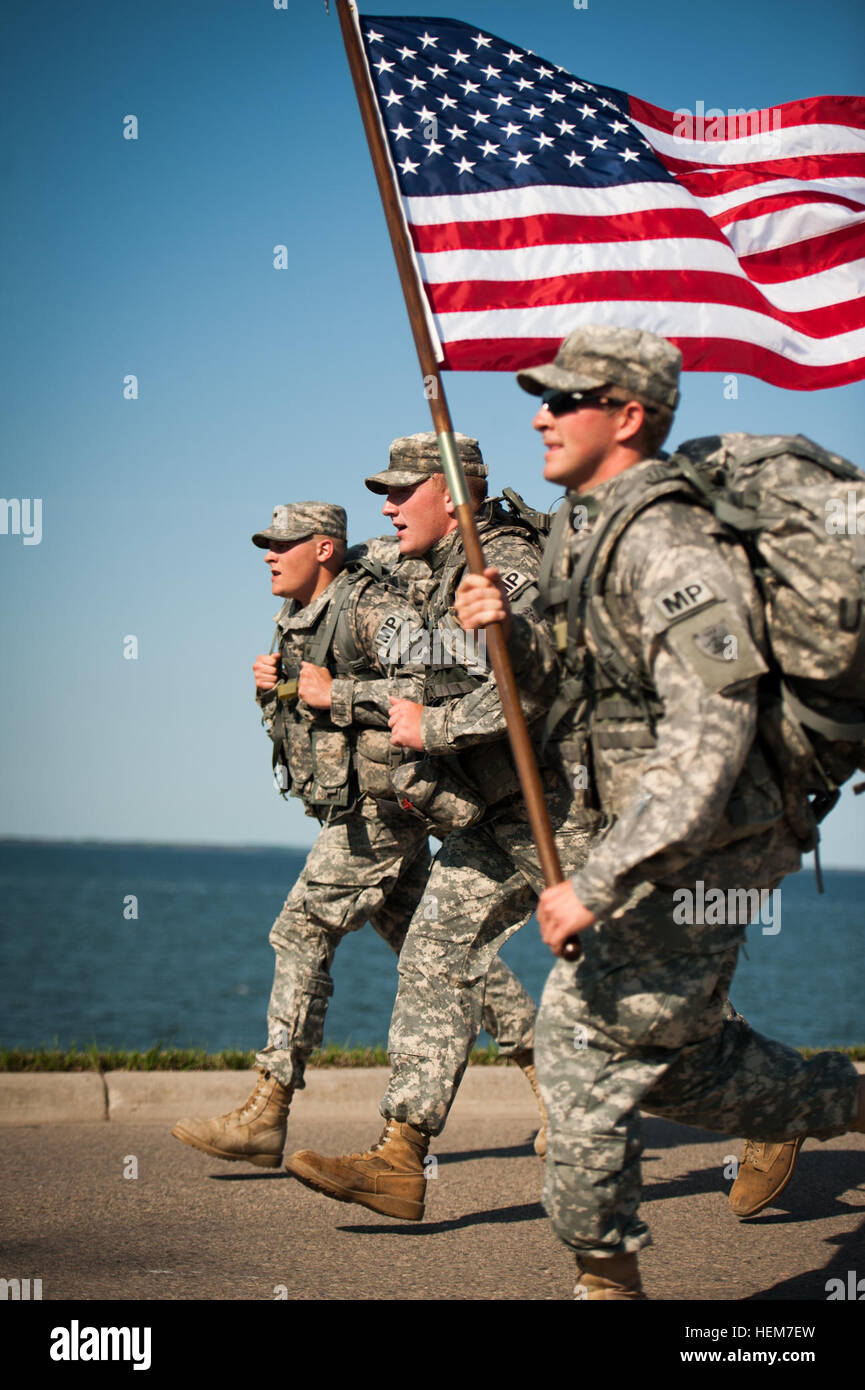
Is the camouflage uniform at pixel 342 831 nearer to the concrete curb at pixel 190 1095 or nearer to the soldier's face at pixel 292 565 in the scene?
the soldier's face at pixel 292 565

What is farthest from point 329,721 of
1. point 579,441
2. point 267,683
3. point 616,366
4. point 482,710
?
point 616,366

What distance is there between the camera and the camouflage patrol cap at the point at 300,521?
629 cm

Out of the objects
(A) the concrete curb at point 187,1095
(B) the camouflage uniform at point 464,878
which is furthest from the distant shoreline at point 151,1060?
(B) the camouflage uniform at point 464,878

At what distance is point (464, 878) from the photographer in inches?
203

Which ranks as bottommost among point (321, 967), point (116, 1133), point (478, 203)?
point (116, 1133)

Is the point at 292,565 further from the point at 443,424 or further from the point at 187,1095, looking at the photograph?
the point at 187,1095

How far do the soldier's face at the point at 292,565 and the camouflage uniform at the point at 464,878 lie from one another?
1.16 meters

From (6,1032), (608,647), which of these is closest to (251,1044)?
(6,1032)

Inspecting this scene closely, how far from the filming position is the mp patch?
3.09 meters

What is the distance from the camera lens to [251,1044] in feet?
95.6

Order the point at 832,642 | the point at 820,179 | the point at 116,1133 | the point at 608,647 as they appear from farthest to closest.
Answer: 1. the point at 116,1133
2. the point at 820,179
3. the point at 608,647
4. the point at 832,642
